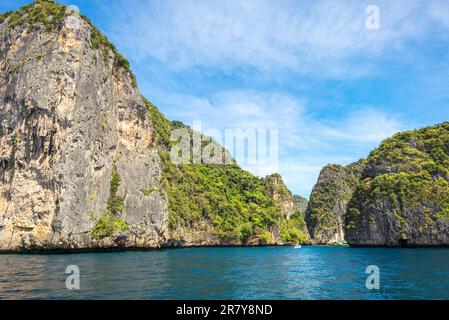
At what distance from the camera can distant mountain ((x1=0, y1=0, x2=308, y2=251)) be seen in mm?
51219

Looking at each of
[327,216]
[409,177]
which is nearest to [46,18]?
[409,177]

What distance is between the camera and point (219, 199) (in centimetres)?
12462

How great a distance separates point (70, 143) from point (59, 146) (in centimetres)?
163

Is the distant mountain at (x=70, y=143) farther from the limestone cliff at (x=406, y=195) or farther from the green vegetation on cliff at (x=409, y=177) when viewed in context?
the green vegetation on cliff at (x=409, y=177)

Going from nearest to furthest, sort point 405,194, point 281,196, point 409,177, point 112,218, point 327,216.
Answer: point 112,218
point 405,194
point 409,177
point 281,196
point 327,216

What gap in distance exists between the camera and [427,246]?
3435 inches

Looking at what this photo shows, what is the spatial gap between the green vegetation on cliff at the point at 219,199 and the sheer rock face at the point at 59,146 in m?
26.4

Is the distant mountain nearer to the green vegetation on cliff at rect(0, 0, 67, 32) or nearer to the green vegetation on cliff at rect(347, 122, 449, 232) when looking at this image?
the green vegetation on cliff at rect(0, 0, 67, 32)

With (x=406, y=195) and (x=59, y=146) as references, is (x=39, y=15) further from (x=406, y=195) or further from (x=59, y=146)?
(x=406, y=195)

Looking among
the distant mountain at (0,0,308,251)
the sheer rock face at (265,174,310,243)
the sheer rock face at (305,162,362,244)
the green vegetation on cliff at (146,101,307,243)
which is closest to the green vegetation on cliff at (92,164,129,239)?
the distant mountain at (0,0,308,251)

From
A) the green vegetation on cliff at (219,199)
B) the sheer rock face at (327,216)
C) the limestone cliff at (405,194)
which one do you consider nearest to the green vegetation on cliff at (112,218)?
the green vegetation on cliff at (219,199)

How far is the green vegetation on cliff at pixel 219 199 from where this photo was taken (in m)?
106
